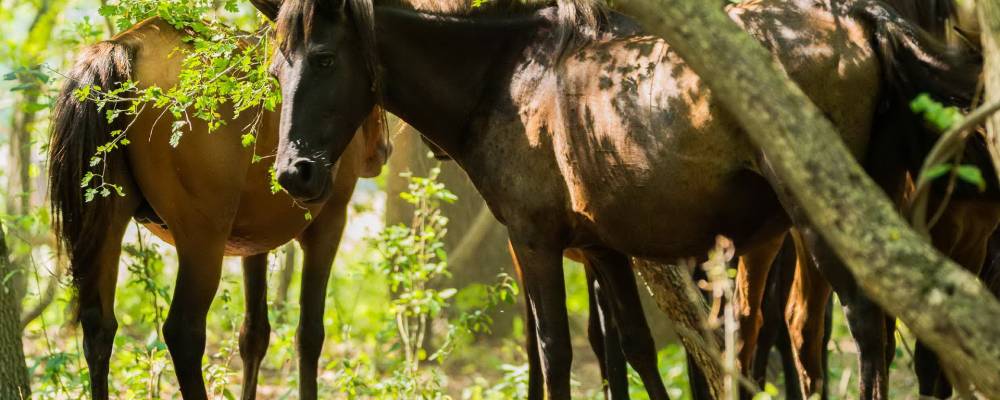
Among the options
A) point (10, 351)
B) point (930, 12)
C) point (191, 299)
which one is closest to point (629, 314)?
point (930, 12)

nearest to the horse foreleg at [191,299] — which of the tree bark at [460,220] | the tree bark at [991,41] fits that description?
the tree bark at [991,41]

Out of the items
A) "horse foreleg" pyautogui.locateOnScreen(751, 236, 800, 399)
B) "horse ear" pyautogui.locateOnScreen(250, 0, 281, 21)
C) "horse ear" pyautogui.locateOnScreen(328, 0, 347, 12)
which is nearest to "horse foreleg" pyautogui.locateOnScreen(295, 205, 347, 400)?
"horse ear" pyautogui.locateOnScreen(250, 0, 281, 21)

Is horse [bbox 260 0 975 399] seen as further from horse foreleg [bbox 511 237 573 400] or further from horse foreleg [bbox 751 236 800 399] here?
horse foreleg [bbox 751 236 800 399]

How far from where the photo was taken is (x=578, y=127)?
13.7 ft

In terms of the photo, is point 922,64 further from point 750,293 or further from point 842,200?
point 750,293

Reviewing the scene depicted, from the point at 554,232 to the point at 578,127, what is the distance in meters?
0.46

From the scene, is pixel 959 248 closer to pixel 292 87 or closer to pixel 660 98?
pixel 660 98

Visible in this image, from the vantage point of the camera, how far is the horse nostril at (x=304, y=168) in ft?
13.5

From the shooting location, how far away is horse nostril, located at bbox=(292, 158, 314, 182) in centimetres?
412

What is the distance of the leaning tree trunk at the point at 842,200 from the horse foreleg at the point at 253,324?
421 cm

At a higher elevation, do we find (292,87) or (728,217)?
(292,87)

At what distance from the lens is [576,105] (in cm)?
419

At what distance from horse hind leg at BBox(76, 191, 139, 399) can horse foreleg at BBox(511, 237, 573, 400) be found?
1922 mm

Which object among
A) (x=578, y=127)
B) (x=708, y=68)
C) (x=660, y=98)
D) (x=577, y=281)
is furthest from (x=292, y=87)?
(x=577, y=281)
